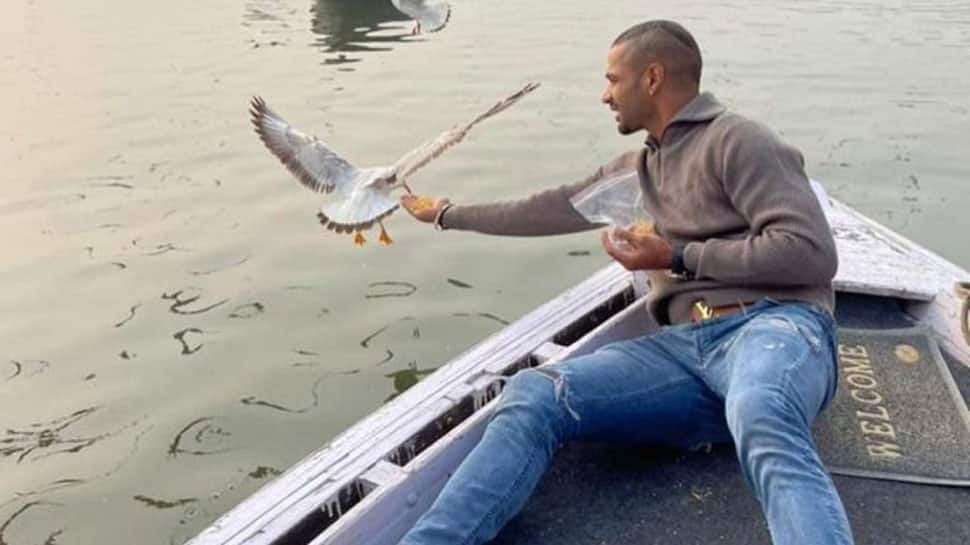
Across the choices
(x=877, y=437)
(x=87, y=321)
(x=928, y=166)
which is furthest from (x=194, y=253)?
(x=928, y=166)

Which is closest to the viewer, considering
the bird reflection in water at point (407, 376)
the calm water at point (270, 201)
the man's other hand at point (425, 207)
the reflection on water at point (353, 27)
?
the man's other hand at point (425, 207)

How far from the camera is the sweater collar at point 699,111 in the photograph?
2809 mm

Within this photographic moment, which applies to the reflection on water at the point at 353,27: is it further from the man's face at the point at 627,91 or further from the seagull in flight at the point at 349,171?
the man's face at the point at 627,91

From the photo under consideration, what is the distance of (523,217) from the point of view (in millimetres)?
3221

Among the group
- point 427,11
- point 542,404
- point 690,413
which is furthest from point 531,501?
point 427,11

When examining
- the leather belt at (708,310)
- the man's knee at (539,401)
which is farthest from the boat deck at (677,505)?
the leather belt at (708,310)

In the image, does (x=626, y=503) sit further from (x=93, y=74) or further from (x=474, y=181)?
(x=93, y=74)

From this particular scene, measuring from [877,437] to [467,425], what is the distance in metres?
1.20

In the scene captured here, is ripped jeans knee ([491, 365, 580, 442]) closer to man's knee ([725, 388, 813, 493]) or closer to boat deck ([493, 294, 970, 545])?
boat deck ([493, 294, 970, 545])

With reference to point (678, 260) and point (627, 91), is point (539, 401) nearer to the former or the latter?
point (678, 260)

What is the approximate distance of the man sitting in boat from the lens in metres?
2.38

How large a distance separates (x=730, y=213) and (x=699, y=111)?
31cm

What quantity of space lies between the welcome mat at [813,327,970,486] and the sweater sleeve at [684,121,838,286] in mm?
522

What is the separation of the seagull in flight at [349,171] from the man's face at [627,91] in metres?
0.24
